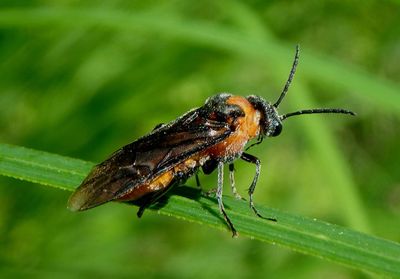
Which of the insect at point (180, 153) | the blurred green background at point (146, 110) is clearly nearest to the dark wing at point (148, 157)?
the insect at point (180, 153)

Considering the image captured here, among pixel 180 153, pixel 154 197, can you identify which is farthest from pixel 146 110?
pixel 154 197

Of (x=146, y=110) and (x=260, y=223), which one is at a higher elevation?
(x=260, y=223)

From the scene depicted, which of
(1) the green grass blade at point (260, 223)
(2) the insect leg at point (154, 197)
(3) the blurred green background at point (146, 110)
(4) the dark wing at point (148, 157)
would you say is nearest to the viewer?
(1) the green grass blade at point (260, 223)

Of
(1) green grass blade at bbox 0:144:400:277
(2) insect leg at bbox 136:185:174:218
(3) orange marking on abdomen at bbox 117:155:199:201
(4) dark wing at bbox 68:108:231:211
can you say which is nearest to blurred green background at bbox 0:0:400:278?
(4) dark wing at bbox 68:108:231:211

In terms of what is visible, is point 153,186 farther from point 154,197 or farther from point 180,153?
point 180,153

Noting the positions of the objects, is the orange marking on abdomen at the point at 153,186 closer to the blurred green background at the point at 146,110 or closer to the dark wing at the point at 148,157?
the dark wing at the point at 148,157

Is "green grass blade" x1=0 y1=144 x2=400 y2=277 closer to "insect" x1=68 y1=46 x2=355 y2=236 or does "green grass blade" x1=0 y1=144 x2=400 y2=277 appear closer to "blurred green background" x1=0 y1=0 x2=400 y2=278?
"insect" x1=68 y1=46 x2=355 y2=236
